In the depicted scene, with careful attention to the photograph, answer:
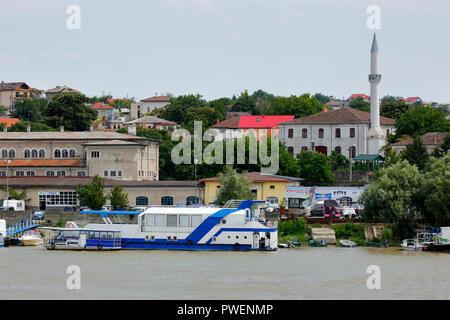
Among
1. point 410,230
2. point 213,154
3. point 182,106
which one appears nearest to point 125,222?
point 410,230

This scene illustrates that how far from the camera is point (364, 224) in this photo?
66.5 m

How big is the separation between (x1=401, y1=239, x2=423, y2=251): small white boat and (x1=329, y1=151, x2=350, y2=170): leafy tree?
39.7 metres

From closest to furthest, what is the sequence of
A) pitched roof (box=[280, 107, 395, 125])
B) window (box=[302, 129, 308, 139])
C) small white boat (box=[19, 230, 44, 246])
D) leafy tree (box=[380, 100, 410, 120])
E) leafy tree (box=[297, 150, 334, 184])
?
small white boat (box=[19, 230, 44, 246]) → leafy tree (box=[297, 150, 334, 184]) → pitched roof (box=[280, 107, 395, 125]) → window (box=[302, 129, 308, 139]) → leafy tree (box=[380, 100, 410, 120])

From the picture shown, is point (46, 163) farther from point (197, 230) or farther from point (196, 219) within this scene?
point (197, 230)

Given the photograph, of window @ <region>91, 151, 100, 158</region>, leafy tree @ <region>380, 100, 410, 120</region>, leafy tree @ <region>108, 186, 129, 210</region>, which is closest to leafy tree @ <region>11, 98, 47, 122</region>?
leafy tree @ <region>380, 100, 410, 120</region>

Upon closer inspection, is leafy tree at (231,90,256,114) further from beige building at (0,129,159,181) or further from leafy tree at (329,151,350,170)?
beige building at (0,129,159,181)

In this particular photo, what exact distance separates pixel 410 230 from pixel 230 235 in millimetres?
13888

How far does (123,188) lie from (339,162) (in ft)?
106

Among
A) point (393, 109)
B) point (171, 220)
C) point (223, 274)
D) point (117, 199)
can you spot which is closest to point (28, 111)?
point (393, 109)

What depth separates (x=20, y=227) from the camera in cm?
6944

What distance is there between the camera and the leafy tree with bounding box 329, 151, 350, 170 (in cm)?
10219

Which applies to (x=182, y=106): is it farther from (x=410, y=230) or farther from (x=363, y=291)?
(x=363, y=291)

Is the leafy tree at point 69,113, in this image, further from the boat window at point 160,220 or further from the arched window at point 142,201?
the boat window at point 160,220

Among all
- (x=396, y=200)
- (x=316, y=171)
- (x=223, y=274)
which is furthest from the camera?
(x=316, y=171)
